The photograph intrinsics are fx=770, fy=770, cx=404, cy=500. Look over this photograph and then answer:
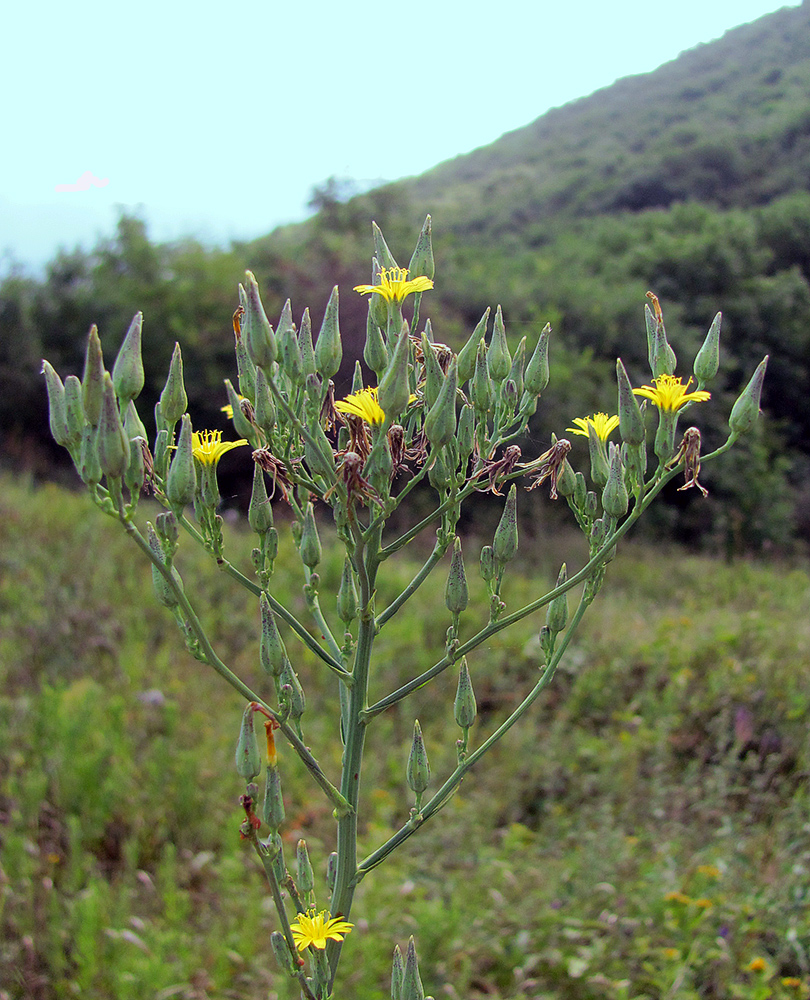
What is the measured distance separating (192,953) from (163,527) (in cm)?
309

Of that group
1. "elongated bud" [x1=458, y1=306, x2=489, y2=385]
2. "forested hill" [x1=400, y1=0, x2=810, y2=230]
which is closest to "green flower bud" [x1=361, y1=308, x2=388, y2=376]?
"elongated bud" [x1=458, y1=306, x2=489, y2=385]

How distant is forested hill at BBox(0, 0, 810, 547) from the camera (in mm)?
14102

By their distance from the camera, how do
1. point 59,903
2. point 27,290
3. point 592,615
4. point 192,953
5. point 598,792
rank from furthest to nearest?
point 27,290 < point 592,615 < point 598,792 < point 59,903 < point 192,953

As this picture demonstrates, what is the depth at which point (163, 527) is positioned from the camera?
46.1 inches

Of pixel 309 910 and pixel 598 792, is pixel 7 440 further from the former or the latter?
pixel 309 910

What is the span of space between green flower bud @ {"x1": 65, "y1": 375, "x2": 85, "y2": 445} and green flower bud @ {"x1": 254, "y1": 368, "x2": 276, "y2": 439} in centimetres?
25

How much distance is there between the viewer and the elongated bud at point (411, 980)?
1.14 metres

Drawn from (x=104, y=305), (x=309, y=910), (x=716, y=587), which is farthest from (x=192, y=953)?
(x=104, y=305)

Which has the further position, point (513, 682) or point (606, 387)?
point (606, 387)

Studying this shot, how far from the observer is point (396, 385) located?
1.10 meters

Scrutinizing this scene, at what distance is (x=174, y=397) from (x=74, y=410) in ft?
0.61

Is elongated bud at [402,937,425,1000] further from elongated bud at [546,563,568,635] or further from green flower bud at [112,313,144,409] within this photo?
green flower bud at [112,313,144,409]

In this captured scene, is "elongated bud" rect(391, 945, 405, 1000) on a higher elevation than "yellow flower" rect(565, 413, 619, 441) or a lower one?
lower

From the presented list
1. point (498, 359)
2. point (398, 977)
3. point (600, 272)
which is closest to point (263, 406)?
point (498, 359)
